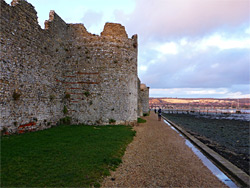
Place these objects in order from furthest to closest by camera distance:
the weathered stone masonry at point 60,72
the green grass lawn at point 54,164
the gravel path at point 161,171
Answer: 1. the weathered stone masonry at point 60,72
2. the gravel path at point 161,171
3. the green grass lawn at point 54,164

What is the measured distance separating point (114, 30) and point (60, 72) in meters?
5.65

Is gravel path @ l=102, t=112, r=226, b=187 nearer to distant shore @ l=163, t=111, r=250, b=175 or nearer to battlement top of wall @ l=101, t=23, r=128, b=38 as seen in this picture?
distant shore @ l=163, t=111, r=250, b=175

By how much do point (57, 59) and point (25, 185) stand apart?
1041cm

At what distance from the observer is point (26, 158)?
17.7ft

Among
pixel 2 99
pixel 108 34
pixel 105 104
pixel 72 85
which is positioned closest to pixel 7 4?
pixel 2 99

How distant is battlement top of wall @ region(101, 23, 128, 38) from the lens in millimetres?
14797

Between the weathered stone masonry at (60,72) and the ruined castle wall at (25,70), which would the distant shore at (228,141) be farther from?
the ruined castle wall at (25,70)

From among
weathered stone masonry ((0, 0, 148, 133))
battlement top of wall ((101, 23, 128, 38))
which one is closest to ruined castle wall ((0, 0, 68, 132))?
weathered stone masonry ((0, 0, 148, 133))

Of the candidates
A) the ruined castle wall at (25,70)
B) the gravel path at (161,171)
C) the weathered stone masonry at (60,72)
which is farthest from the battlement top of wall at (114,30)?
the gravel path at (161,171)

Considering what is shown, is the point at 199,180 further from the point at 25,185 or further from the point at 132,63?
the point at 132,63

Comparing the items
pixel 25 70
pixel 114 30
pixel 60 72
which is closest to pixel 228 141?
pixel 114 30

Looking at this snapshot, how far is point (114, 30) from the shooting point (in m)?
15.0

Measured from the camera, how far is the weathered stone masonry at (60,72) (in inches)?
337

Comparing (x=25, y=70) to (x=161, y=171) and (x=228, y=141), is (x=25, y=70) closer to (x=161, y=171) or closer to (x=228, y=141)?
(x=161, y=171)
